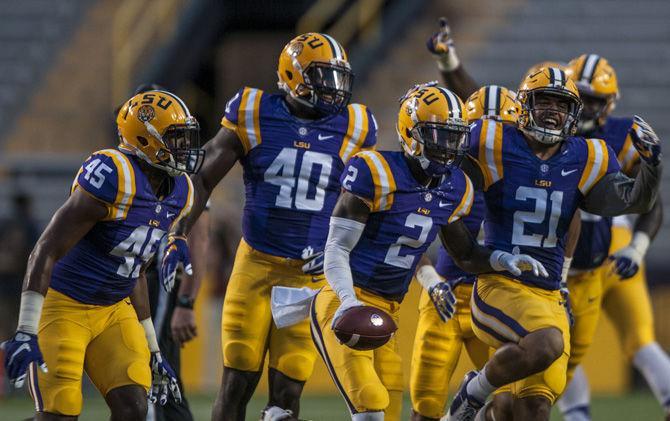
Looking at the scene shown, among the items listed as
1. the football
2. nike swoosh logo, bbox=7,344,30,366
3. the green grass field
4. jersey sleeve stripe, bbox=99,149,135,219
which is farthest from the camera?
the green grass field

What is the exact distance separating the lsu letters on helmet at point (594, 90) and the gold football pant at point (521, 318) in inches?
56.7

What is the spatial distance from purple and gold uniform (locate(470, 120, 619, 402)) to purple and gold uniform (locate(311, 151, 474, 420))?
20 cm

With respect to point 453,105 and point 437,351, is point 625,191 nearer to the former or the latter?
point 453,105

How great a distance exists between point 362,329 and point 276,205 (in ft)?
3.51

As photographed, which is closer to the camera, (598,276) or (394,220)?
(394,220)

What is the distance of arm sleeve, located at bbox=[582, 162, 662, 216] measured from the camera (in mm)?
5516

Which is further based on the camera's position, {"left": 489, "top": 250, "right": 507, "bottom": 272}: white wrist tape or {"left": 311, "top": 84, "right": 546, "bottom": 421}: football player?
{"left": 489, "top": 250, "right": 507, "bottom": 272}: white wrist tape

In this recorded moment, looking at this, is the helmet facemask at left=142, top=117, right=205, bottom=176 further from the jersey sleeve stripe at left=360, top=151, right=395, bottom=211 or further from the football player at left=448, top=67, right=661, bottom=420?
the football player at left=448, top=67, right=661, bottom=420

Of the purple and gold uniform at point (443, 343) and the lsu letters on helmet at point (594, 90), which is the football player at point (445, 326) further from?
the lsu letters on helmet at point (594, 90)

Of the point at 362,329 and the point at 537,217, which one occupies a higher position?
the point at 537,217

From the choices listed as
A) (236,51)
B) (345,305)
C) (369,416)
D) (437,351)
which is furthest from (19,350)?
(236,51)

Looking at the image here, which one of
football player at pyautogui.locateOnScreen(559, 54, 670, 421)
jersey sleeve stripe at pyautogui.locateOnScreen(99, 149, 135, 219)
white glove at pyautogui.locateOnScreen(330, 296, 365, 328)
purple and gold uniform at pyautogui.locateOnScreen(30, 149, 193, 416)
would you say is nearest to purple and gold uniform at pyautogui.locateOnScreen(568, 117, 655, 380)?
football player at pyautogui.locateOnScreen(559, 54, 670, 421)

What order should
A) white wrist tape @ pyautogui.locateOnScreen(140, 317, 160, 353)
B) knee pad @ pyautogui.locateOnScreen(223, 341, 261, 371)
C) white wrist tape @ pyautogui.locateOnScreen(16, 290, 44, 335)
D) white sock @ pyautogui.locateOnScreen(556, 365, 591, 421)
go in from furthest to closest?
white sock @ pyautogui.locateOnScreen(556, 365, 591, 421) < knee pad @ pyautogui.locateOnScreen(223, 341, 261, 371) < white wrist tape @ pyautogui.locateOnScreen(140, 317, 160, 353) < white wrist tape @ pyautogui.locateOnScreen(16, 290, 44, 335)

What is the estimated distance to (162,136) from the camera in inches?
205
